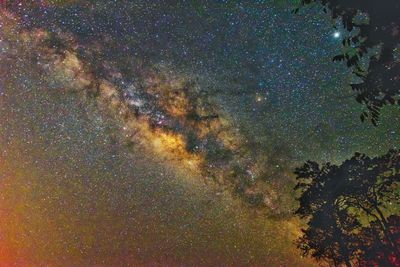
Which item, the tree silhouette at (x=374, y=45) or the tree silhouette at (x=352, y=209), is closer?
the tree silhouette at (x=374, y=45)

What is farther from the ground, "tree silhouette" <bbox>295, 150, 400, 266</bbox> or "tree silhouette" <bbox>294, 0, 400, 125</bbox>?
"tree silhouette" <bbox>295, 150, 400, 266</bbox>

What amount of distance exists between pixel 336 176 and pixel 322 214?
3.51 meters

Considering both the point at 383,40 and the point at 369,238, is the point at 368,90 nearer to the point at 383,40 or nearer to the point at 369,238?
the point at 383,40

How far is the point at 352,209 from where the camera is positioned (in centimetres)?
1812

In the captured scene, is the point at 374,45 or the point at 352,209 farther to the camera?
the point at 352,209

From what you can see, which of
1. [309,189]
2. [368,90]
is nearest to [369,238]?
[309,189]

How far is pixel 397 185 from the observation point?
16.0m

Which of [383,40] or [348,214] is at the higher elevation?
[348,214]

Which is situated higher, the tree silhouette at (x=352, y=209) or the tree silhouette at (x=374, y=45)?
the tree silhouette at (x=352, y=209)

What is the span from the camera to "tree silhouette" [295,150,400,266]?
52.7 feet

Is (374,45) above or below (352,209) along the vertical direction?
below

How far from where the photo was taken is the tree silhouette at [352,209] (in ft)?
52.7

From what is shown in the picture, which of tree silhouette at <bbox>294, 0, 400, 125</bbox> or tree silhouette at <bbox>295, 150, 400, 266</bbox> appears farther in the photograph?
tree silhouette at <bbox>295, 150, 400, 266</bbox>

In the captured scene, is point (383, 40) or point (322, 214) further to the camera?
point (322, 214)
